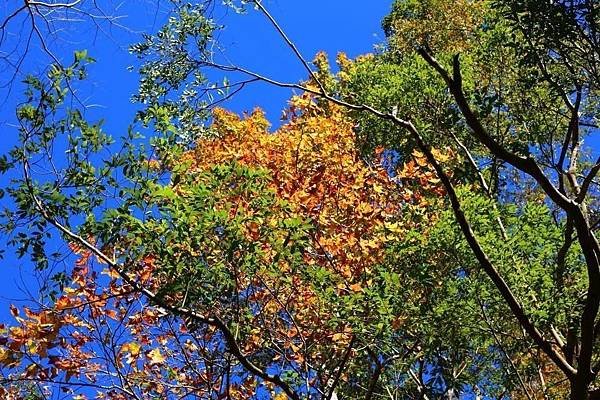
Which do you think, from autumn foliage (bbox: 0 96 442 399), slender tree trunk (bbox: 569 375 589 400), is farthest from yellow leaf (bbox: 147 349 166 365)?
slender tree trunk (bbox: 569 375 589 400)

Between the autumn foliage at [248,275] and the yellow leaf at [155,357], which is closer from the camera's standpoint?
the autumn foliage at [248,275]

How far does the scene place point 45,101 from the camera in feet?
17.9

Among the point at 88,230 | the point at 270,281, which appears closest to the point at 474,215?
the point at 270,281

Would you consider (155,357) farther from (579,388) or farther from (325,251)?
(579,388)

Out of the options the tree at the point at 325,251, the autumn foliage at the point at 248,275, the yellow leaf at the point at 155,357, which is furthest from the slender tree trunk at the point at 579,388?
the yellow leaf at the point at 155,357

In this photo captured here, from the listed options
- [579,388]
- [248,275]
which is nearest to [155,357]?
[248,275]

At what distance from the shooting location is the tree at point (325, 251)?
5.75 m

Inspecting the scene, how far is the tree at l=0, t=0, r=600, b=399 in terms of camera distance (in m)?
5.75

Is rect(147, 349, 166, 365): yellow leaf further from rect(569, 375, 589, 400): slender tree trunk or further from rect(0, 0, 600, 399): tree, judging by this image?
rect(569, 375, 589, 400): slender tree trunk

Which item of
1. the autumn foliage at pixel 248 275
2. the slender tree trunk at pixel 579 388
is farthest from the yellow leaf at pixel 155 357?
the slender tree trunk at pixel 579 388

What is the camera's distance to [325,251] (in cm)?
841

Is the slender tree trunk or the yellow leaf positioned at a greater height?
the yellow leaf

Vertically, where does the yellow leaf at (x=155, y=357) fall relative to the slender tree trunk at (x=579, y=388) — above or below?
above

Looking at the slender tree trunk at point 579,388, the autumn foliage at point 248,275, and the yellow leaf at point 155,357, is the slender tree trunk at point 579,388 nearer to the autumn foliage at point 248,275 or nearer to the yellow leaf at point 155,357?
the autumn foliage at point 248,275
